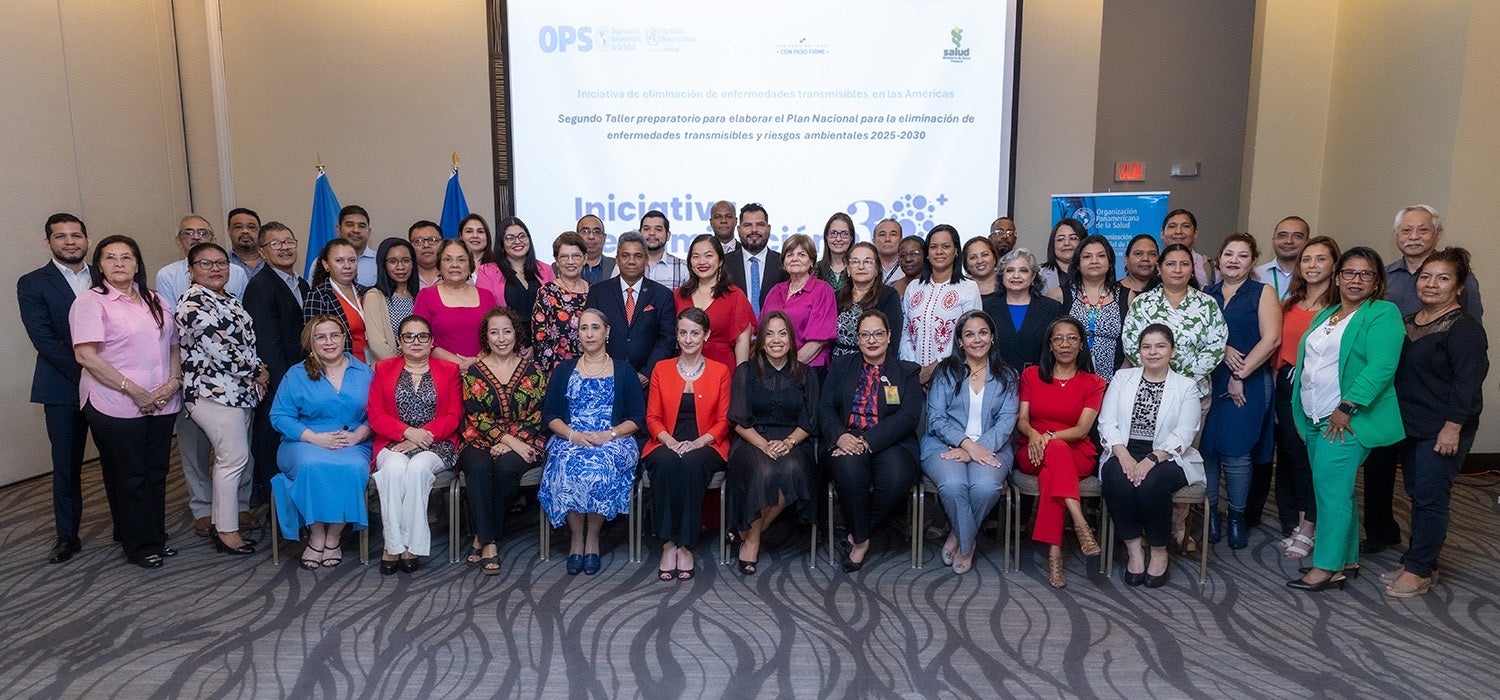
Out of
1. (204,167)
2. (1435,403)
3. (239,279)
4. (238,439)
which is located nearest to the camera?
(1435,403)

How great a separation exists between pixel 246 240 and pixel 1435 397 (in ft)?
18.3

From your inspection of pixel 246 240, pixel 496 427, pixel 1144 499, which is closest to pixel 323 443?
pixel 496 427

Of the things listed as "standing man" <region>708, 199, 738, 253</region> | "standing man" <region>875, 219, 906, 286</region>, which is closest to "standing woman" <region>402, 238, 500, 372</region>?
"standing man" <region>708, 199, 738, 253</region>

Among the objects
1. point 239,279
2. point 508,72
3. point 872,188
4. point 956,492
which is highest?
point 508,72

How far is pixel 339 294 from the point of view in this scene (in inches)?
163

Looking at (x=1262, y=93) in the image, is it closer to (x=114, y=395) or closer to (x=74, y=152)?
(x=114, y=395)

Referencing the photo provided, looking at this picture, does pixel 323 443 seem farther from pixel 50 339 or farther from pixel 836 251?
pixel 836 251

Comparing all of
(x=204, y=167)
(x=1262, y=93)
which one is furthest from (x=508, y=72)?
(x=1262, y=93)

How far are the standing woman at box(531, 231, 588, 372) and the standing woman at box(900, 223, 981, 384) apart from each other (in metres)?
1.61

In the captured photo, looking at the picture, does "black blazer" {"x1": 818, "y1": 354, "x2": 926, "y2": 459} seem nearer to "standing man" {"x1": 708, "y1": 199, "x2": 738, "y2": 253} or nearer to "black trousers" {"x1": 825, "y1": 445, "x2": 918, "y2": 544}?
"black trousers" {"x1": 825, "y1": 445, "x2": 918, "y2": 544}

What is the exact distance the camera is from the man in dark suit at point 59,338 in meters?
3.69

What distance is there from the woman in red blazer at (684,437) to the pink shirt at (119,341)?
211 cm

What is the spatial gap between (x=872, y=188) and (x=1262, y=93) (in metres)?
2.89

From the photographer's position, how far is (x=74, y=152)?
17.4 feet
